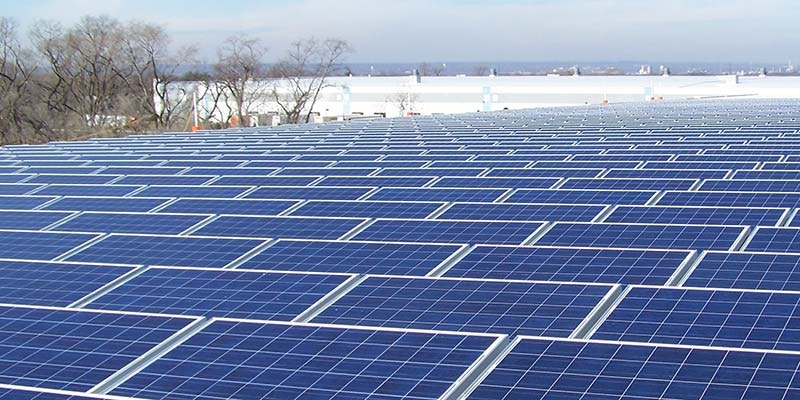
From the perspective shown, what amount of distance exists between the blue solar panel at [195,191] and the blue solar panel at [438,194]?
341cm

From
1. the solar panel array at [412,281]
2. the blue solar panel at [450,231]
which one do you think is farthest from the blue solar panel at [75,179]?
the blue solar panel at [450,231]

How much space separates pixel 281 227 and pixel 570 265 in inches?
223

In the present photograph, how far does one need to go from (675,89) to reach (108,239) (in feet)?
239

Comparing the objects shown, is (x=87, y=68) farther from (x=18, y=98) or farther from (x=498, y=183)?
(x=498, y=183)

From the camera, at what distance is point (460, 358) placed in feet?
29.8

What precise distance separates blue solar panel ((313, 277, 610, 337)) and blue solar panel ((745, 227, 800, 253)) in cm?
398

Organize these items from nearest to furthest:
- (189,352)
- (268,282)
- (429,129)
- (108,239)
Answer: (189,352) → (268,282) → (108,239) → (429,129)

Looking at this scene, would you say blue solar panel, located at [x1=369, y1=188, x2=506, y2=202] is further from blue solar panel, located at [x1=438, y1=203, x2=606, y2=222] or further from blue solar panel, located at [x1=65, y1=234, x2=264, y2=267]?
blue solar panel, located at [x1=65, y1=234, x2=264, y2=267]

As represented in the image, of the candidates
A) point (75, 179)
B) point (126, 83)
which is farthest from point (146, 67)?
point (75, 179)

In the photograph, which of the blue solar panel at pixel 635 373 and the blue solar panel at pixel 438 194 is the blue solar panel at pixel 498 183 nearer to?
the blue solar panel at pixel 438 194

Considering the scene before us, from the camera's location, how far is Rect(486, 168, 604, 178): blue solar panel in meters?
23.5

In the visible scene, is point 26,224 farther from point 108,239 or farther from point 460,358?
point 460,358

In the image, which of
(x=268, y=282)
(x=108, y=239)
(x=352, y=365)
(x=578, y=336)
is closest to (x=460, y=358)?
(x=352, y=365)

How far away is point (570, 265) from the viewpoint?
525 inches
